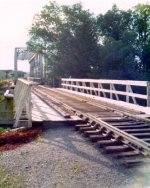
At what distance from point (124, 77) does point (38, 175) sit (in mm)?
31262

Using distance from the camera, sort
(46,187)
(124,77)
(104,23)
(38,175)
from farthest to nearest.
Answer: (104,23)
(124,77)
(38,175)
(46,187)

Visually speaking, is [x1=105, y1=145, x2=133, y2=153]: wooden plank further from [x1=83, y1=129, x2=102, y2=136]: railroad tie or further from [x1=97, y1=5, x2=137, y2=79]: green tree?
[x1=97, y1=5, x2=137, y2=79]: green tree

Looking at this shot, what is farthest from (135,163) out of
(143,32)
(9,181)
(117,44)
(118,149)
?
(143,32)

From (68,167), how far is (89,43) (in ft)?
106

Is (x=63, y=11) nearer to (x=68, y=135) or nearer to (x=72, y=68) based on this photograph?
(x=72, y=68)

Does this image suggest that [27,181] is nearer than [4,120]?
Yes

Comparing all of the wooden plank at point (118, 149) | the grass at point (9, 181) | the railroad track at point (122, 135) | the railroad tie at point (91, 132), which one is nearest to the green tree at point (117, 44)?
the railroad track at point (122, 135)

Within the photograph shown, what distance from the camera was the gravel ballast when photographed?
204 inches

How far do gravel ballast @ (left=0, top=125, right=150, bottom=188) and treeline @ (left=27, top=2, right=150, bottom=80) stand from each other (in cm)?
2848

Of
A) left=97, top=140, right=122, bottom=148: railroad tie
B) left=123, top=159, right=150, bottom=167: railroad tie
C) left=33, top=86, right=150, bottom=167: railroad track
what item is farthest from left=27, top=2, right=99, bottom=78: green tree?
left=123, top=159, right=150, bottom=167: railroad tie

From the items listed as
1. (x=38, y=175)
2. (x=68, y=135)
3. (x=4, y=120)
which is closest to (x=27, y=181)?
(x=38, y=175)

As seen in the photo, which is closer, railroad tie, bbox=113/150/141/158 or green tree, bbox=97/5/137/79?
railroad tie, bbox=113/150/141/158

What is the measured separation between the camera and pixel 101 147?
709 cm

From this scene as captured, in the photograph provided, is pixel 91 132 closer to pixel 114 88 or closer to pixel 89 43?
pixel 114 88
